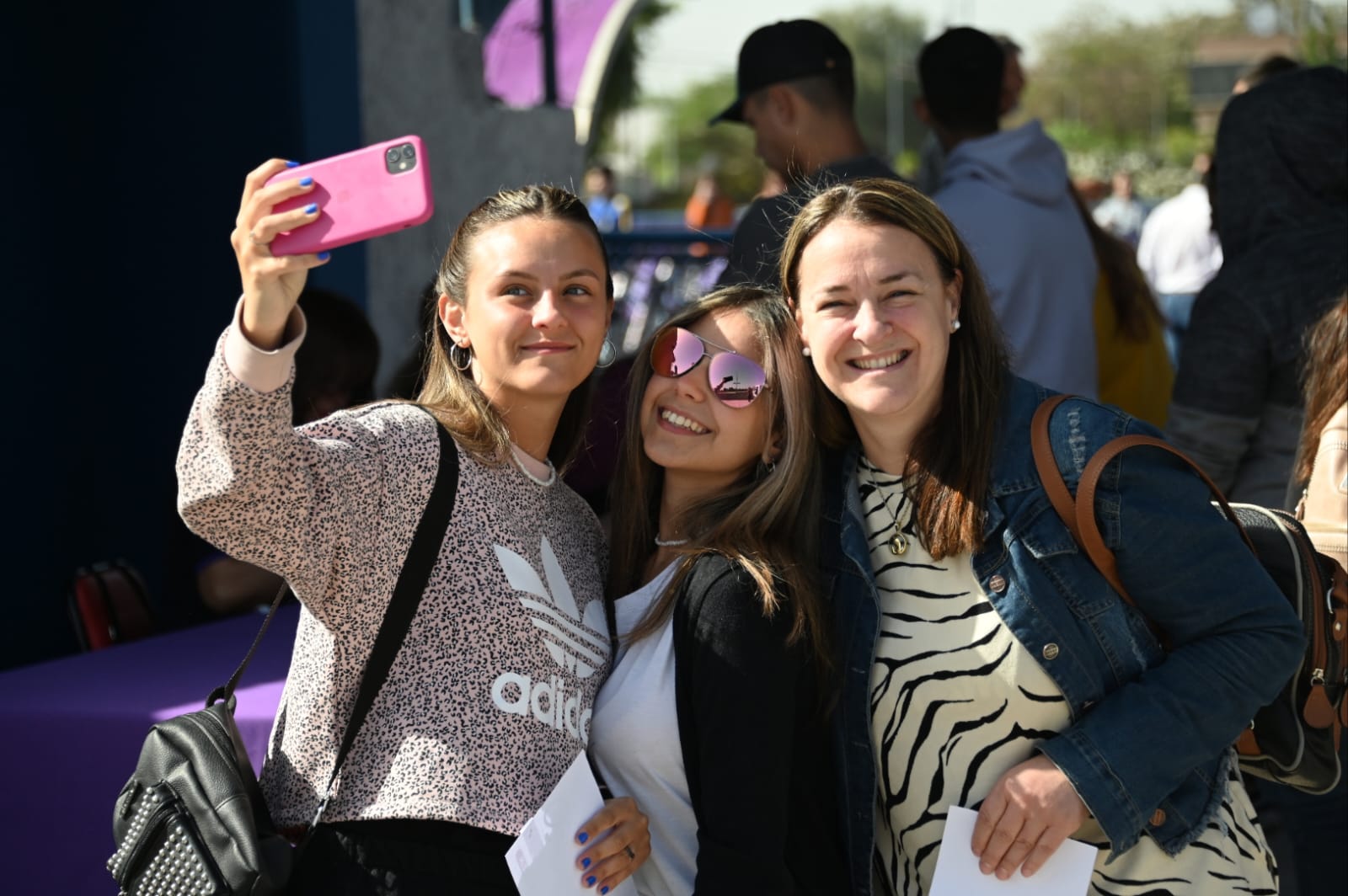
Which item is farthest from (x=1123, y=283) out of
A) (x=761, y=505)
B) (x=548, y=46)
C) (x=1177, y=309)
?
(x=1177, y=309)

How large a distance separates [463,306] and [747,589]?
675 millimetres

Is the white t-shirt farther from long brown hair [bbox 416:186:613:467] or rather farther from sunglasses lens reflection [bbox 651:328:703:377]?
sunglasses lens reflection [bbox 651:328:703:377]

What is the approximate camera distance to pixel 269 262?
1702mm

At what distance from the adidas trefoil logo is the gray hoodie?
2.05m

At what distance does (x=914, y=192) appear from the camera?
2346 millimetres

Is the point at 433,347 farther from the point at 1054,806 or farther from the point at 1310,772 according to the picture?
the point at 1310,772

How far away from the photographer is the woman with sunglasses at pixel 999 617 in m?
2.07

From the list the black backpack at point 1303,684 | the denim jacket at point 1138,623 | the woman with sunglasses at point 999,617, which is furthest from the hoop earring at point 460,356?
the black backpack at point 1303,684

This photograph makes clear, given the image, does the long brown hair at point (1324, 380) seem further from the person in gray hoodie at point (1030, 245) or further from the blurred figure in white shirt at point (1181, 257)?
the blurred figure in white shirt at point (1181, 257)

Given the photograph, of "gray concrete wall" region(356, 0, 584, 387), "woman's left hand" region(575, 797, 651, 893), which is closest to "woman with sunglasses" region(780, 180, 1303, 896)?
"woman's left hand" region(575, 797, 651, 893)

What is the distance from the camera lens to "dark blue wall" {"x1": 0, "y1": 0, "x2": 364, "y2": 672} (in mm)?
4824

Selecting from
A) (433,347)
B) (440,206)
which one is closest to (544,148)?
(440,206)

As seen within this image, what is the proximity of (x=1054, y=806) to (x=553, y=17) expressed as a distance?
18.4 ft

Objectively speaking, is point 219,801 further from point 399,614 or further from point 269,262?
point 269,262
